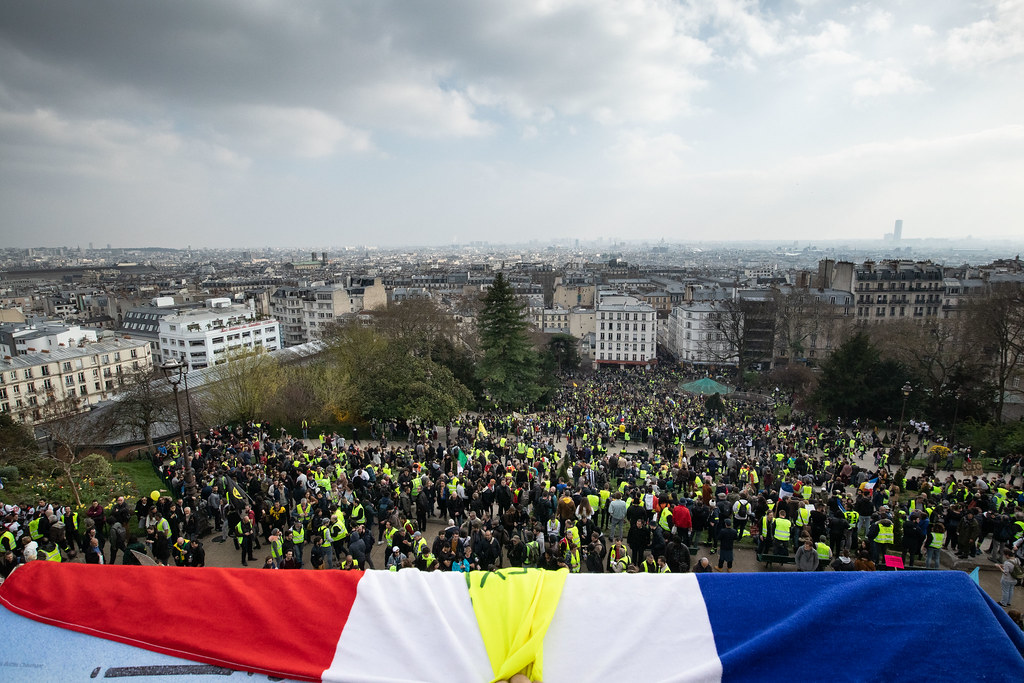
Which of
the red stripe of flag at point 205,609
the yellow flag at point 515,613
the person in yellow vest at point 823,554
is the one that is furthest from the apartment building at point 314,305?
the yellow flag at point 515,613

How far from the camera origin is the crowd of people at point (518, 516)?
377 inches

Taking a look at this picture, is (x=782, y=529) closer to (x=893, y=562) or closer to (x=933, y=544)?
(x=893, y=562)

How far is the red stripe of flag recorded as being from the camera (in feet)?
9.92

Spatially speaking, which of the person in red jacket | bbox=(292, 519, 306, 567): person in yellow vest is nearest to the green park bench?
the person in red jacket

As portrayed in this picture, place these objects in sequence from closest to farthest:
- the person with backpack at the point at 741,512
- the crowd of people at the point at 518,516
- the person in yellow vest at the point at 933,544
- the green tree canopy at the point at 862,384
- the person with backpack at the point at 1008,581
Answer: the person with backpack at the point at 1008,581
the crowd of people at the point at 518,516
the person in yellow vest at the point at 933,544
the person with backpack at the point at 741,512
the green tree canopy at the point at 862,384

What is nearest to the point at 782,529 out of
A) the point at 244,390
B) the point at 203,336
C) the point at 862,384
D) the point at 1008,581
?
the point at 1008,581

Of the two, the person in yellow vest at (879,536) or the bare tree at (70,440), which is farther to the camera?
the bare tree at (70,440)

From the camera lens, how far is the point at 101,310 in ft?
292

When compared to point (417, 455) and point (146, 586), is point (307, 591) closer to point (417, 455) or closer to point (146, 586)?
point (146, 586)

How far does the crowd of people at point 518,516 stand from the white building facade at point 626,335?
44063mm

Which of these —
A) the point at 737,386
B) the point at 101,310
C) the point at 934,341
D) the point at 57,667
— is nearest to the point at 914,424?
the point at 934,341

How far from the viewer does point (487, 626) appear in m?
3.15

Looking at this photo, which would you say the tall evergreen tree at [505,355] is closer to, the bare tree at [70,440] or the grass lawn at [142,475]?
the grass lawn at [142,475]

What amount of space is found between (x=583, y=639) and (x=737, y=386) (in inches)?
1948
